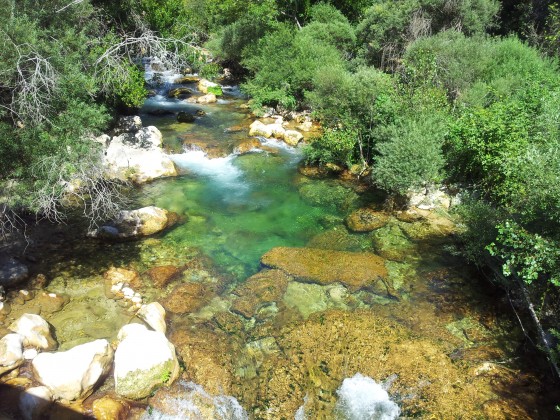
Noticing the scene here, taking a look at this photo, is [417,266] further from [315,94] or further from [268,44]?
[268,44]

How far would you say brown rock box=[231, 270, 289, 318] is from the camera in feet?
33.3

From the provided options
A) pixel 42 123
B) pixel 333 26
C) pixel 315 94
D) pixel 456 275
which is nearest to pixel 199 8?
pixel 333 26

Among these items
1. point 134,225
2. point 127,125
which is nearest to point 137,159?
point 127,125

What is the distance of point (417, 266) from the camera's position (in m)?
11.6

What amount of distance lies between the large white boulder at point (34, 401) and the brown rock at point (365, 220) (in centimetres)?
964

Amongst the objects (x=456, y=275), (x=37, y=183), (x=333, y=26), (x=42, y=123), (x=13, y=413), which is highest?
(x=333, y=26)

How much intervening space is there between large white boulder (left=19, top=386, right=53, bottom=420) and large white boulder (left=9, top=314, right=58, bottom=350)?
4.21 ft

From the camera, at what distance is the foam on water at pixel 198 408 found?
294 inches

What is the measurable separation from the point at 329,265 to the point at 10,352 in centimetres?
795

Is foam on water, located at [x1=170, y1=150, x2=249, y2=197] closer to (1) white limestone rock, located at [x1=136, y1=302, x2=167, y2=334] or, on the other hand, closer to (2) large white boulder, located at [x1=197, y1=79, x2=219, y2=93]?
(1) white limestone rock, located at [x1=136, y1=302, x2=167, y2=334]

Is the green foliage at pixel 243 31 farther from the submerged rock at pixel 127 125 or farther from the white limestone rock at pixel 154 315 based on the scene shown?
the white limestone rock at pixel 154 315

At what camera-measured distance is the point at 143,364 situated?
25.6 ft

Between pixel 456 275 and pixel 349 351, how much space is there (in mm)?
4390

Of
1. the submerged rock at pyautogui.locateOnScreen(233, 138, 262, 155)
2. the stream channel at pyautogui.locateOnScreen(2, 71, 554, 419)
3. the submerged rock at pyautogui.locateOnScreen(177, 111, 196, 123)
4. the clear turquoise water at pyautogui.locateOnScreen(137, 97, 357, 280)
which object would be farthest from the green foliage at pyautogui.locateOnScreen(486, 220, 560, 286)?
the submerged rock at pyautogui.locateOnScreen(177, 111, 196, 123)
